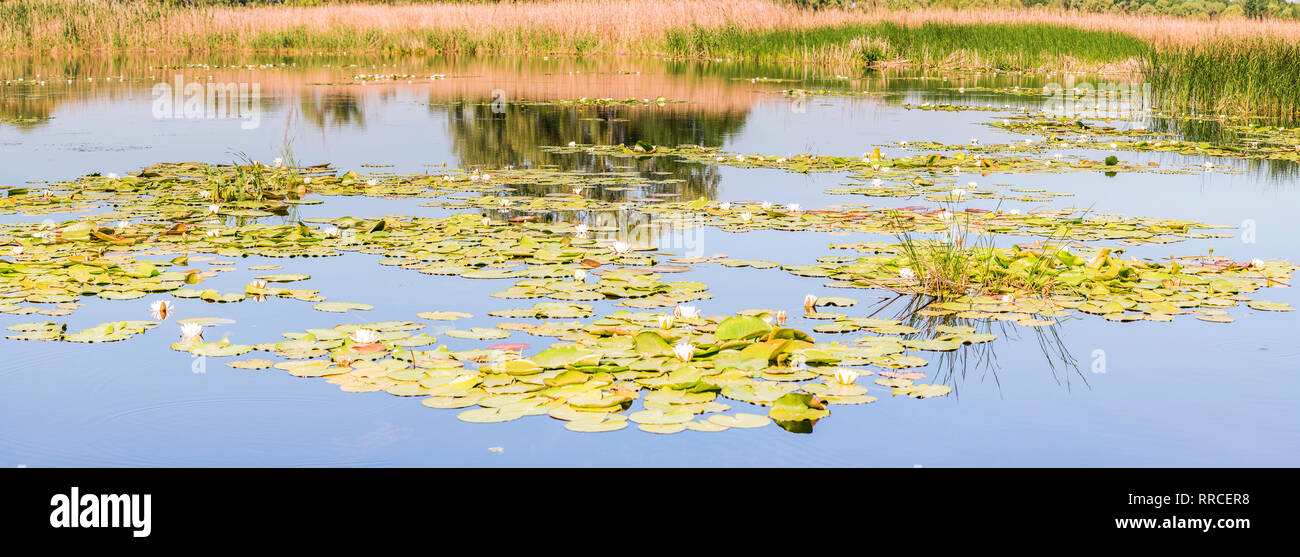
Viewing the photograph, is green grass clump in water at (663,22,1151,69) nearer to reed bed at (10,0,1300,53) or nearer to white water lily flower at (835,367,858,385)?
reed bed at (10,0,1300,53)

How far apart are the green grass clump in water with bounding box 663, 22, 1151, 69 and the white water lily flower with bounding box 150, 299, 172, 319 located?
75.3 ft

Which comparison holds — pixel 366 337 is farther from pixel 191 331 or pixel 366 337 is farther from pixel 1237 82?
pixel 1237 82

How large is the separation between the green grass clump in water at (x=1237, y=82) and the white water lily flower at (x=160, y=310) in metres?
13.5

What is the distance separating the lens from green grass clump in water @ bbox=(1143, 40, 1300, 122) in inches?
568

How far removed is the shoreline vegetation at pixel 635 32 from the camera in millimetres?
25641

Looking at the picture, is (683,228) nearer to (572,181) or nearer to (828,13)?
(572,181)

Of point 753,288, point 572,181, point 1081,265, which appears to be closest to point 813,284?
point 753,288

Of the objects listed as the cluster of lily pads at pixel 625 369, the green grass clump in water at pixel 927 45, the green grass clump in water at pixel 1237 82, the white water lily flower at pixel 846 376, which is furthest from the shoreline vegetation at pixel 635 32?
the white water lily flower at pixel 846 376

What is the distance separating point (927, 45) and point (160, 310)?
77.7 ft

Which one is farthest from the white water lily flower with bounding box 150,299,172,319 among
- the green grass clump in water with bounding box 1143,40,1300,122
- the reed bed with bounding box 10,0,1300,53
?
the reed bed with bounding box 10,0,1300,53

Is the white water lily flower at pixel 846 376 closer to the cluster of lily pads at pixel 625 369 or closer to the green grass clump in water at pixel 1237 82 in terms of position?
the cluster of lily pads at pixel 625 369
